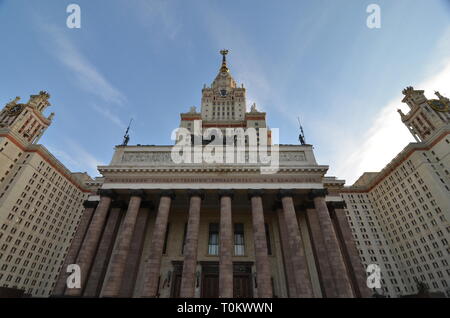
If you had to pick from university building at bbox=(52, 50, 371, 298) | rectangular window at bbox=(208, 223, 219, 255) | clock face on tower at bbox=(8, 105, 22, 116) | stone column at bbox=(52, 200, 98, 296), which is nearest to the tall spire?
university building at bbox=(52, 50, 371, 298)

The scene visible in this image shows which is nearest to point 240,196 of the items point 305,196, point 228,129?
point 305,196

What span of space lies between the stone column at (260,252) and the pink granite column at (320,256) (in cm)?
Answer: 573

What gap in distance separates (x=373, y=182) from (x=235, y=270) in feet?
204

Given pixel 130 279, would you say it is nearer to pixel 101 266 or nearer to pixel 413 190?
pixel 101 266

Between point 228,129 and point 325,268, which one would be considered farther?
point 228,129

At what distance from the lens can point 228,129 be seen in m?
42.5

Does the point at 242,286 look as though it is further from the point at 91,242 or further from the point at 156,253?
the point at 91,242

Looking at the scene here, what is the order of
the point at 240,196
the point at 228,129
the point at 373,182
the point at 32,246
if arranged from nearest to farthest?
the point at 240,196
the point at 228,129
the point at 32,246
the point at 373,182

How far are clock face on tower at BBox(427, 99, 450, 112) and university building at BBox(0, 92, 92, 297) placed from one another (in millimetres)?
99725

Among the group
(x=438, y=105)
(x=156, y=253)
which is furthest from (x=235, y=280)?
(x=438, y=105)

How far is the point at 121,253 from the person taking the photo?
18797mm

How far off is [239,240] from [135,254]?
1072 centimetres
